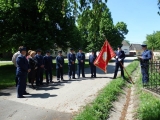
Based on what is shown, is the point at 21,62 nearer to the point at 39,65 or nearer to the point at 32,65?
the point at 32,65

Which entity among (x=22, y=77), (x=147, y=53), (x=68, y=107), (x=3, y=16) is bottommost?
(x=68, y=107)

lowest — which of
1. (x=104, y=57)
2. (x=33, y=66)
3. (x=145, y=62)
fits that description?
(x=33, y=66)

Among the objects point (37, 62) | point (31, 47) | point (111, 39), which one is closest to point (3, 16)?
point (31, 47)

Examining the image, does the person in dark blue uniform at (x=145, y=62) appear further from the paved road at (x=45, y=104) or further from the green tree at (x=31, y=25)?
the green tree at (x=31, y=25)

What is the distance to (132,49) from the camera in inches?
4628

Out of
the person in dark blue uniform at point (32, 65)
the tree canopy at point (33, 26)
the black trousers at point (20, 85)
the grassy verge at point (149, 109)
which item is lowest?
the grassy verge at point (149, 109)

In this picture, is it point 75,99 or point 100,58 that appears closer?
point 75,99

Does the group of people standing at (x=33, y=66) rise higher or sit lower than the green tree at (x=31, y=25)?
lower

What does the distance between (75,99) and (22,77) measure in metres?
2.26

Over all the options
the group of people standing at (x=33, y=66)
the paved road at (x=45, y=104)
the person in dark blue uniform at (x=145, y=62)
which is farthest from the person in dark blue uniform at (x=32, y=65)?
the person in dark blue uniform at (x=145, y=62)

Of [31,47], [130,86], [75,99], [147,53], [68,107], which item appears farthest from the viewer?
[31,47]

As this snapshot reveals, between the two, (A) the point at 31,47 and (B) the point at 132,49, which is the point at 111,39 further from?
(B) the point at 132,49

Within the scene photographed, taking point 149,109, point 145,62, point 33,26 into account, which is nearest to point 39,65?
point 145,62

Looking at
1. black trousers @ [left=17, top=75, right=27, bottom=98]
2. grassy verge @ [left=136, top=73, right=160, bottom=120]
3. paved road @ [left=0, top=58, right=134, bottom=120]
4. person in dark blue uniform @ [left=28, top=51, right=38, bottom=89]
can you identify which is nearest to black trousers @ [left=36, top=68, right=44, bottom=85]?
person in dark blue uniform @ [left=28, top=51, right=38, bottom=89]
